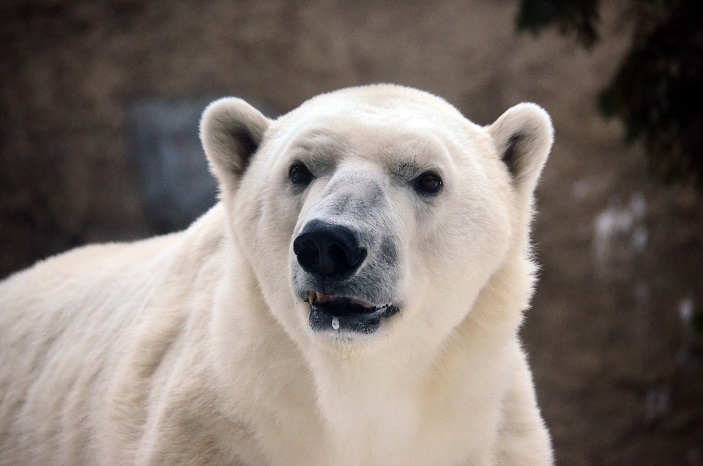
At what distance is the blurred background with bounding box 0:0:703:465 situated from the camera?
788 cm

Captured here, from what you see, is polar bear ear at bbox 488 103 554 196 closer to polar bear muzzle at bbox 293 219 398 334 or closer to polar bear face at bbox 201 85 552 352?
polar bear face at bbox 201 85 552 352

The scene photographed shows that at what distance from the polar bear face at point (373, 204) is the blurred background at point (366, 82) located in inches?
210

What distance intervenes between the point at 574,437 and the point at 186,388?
578cm

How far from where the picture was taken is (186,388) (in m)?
2.72

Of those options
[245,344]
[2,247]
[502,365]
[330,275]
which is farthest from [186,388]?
[2,247]

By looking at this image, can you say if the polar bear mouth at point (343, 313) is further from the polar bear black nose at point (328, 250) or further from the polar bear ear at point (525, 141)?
the polar bear ear at point (525, 141)

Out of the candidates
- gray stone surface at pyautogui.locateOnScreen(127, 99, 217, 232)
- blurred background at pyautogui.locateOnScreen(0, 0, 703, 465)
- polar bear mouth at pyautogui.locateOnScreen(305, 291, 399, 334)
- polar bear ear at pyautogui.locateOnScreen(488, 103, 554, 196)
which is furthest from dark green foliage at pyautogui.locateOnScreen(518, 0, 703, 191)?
gray stone surface at pyautogui.locateOnScreen(127, 99, 217, 232)

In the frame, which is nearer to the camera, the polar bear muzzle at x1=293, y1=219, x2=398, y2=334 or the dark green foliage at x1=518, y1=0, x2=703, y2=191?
the polar bear muzzle at x1=293, y1=219, x2=398, y2=334

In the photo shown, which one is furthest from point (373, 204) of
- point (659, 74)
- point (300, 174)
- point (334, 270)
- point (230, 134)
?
point (659, 74)

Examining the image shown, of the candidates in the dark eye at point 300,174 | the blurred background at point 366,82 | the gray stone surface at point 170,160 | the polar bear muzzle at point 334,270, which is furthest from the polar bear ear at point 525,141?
the gray stone surface at point 170,160

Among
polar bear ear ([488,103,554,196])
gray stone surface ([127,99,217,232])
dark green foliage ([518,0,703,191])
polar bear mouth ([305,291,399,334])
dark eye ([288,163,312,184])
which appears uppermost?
dark eye ([288,163,312,184])

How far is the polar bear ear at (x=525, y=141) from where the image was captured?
9.35 feet

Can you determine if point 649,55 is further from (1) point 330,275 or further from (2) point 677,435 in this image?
(2) point 677,435

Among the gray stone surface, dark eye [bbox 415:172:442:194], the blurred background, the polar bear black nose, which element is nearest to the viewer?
the polar bear black nose
